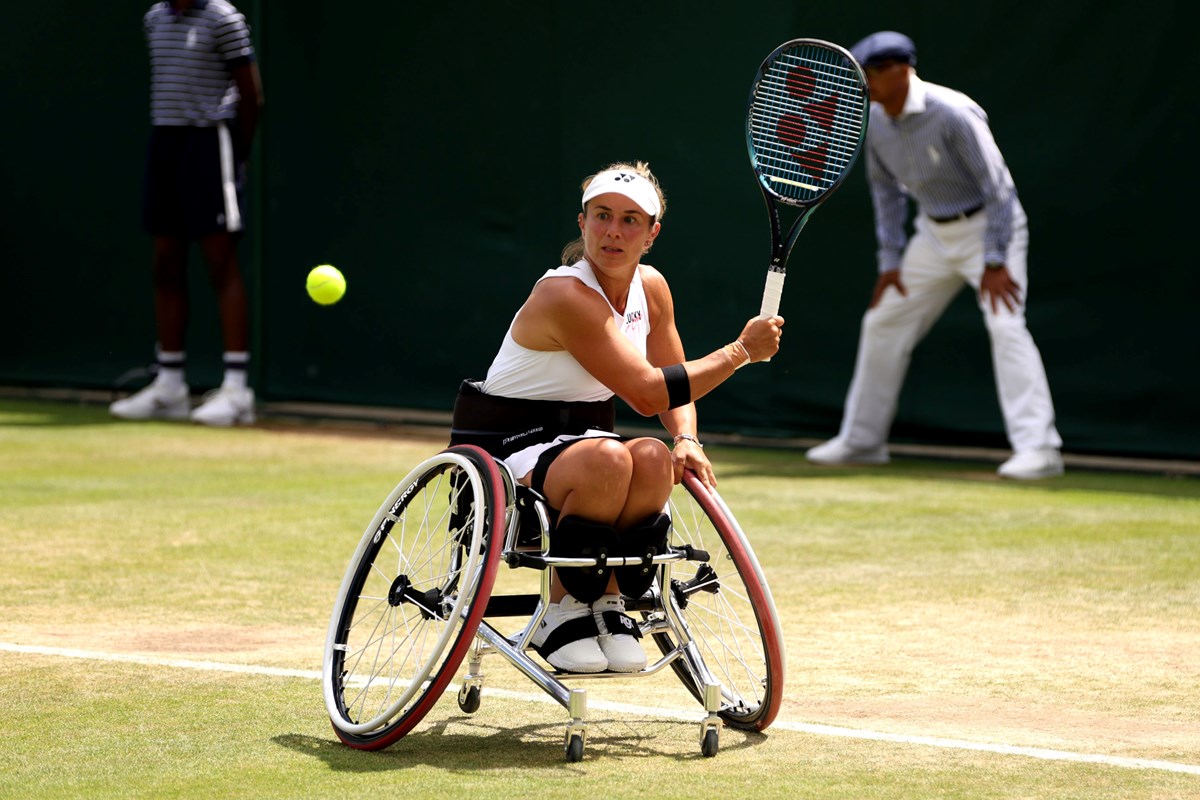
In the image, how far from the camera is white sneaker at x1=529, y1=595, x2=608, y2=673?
4.05m

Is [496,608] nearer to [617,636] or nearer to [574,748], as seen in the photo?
[617,636]

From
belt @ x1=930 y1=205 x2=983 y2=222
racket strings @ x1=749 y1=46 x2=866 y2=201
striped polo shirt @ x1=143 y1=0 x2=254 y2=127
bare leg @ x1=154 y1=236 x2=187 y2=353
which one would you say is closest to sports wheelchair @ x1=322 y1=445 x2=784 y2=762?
racket strings @ x1=749 y1=46 x2=866 y2=201

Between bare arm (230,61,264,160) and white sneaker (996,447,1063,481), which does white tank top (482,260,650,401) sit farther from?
bare arm (230,61,264,160)

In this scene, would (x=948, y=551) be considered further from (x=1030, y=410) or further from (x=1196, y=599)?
(x=1030, y=410)

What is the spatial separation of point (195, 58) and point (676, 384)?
7116 millimetres

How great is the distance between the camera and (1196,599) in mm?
6062

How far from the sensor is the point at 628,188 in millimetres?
4301

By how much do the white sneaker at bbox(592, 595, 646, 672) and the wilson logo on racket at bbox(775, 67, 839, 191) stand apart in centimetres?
123

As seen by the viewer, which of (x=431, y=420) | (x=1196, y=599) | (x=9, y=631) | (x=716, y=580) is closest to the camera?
(x=716, y=580)

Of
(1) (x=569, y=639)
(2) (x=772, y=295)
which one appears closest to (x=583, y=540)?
(1) (x=569, y=639)

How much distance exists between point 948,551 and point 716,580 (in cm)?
289

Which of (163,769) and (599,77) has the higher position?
(599,77)

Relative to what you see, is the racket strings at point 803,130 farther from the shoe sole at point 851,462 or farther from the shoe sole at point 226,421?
the shoe sole at point 226,421

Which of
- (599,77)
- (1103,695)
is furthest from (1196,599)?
(599,77)
